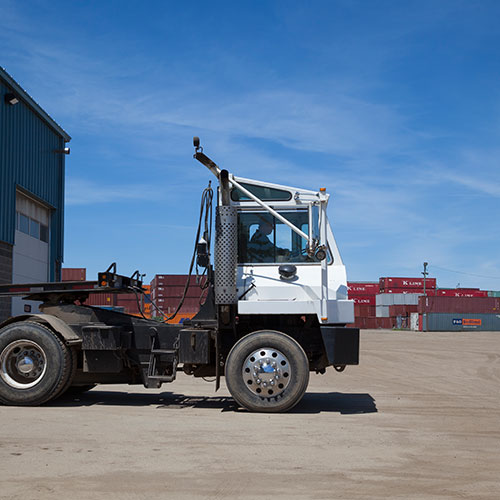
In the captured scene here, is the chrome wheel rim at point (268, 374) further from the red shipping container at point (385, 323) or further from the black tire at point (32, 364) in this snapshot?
the red shipping container at point (385, 323)

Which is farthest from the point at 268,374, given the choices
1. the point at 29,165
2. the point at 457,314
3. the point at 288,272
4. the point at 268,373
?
the point at 457,314

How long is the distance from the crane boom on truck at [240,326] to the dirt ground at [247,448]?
507 millimetres

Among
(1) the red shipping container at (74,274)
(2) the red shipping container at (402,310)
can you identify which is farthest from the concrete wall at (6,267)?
(2) the red shipping container at (402,310)

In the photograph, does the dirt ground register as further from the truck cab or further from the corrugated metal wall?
the corrugated metal wall

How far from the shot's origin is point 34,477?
4.83 meters

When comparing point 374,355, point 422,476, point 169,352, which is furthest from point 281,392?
point 374,355

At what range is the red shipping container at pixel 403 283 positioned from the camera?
82.8m

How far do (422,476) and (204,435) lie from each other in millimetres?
2610

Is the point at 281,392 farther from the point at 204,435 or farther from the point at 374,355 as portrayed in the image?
the point at 374,355

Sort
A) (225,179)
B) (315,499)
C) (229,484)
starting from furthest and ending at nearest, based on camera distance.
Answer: (225,179) → (229,484) → (315,499)

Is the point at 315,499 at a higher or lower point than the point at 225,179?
lower

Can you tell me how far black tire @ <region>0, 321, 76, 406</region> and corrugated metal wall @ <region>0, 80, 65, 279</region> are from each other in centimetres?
893

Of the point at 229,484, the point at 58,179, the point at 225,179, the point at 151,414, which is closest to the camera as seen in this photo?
the point at 229,484

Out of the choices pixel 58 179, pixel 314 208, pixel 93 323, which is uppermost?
pixel 58 179
